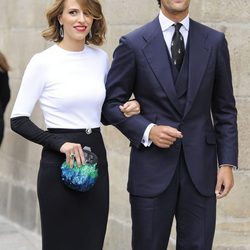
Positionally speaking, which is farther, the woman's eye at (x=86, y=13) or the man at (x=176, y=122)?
A: the woman's eye at (x=86, y=13)

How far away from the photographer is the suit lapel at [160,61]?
3350 mm

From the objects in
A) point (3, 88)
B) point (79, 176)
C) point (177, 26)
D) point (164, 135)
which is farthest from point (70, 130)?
point (177, 26)

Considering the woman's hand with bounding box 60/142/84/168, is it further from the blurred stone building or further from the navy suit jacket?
the blurred stone building

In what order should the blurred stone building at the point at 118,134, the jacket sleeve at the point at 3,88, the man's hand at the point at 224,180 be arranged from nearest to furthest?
the man's hand at the point at 224,180 → the jacket sleeve at the point at 3,88 → the blurred stone building at the point at 118,134

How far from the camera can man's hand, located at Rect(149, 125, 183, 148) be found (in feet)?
10.8

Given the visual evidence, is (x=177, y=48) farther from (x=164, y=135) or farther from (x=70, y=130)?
(x=70, y=130)

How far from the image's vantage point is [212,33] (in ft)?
11.5

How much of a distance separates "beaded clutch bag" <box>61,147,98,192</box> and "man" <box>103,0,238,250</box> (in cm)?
21

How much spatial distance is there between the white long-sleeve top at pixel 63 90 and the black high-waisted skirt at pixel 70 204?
0.08 m

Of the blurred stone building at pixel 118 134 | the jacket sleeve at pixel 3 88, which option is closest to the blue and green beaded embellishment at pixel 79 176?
the jacket sleeve at pixel 3 88

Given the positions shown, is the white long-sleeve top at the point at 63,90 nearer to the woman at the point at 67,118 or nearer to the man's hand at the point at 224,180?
the woman at the point at 67,118

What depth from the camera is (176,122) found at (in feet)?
11.1

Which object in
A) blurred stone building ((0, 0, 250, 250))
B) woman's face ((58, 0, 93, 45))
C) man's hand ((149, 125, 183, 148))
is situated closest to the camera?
man's hand ((149, 125, 183, 148))

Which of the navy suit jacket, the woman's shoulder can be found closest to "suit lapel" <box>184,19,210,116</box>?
the navy suit jacket
